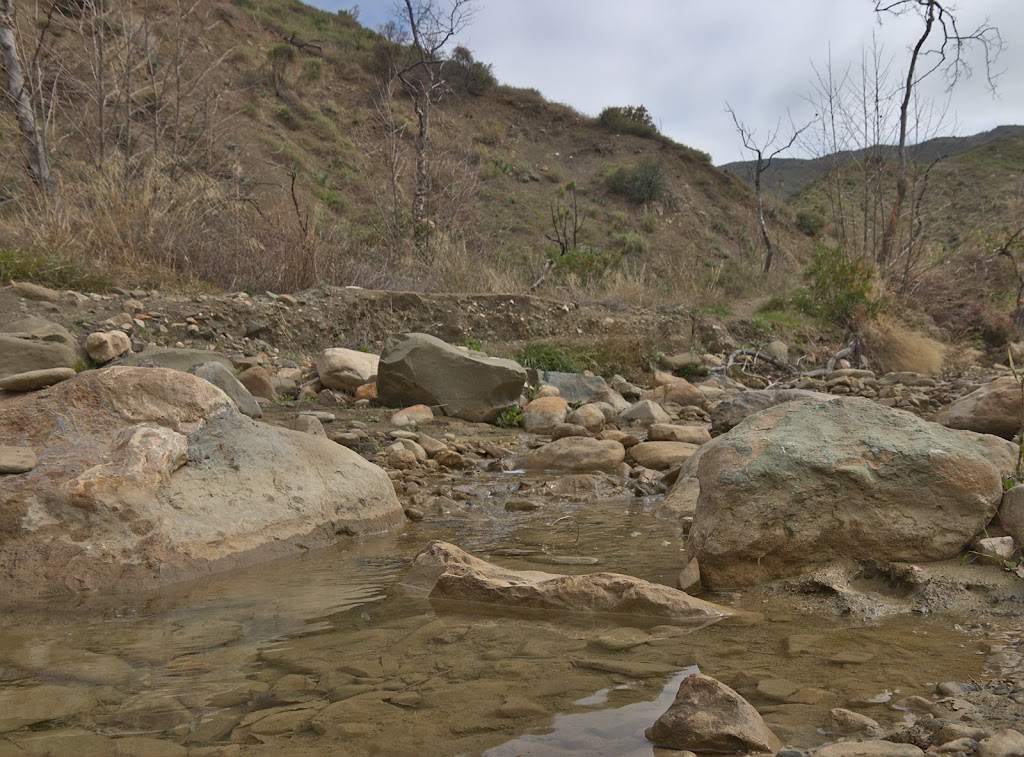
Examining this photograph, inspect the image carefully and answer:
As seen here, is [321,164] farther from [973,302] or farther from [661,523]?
[661,523]

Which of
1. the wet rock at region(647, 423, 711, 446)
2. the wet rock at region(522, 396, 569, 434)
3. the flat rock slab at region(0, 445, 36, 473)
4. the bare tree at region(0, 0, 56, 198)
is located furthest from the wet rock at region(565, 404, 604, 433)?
the bare tree at region(0, 0, 56, 198)

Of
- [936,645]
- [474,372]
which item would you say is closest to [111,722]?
[936,645]

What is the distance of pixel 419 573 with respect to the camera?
2656 mm

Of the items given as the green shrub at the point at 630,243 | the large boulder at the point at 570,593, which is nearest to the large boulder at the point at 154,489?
the large boulder at the point at 570,593

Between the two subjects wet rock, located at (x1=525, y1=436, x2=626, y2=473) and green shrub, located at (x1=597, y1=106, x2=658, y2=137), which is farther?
green shrub, located at (x1=597, y1=106, x2=658, y2=137)

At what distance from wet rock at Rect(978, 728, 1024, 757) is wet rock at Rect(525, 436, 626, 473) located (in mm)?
3730

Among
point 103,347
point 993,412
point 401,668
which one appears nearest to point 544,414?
point 993,412

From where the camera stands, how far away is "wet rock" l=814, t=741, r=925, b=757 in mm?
1312

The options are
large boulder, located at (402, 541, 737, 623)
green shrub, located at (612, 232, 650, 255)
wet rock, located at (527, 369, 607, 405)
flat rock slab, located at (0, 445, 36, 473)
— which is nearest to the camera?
large boulder, located at (402, 541, 737, 623)

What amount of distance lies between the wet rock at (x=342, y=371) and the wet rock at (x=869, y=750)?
5.44 meters

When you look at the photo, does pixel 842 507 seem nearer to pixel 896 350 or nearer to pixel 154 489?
pixel 154 489

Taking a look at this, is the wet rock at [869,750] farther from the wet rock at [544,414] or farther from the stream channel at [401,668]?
the wet rock at [544,414]

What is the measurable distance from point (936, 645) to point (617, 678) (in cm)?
84

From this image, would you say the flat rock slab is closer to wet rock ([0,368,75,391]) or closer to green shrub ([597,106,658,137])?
wet rock ([0,368,75,391])
